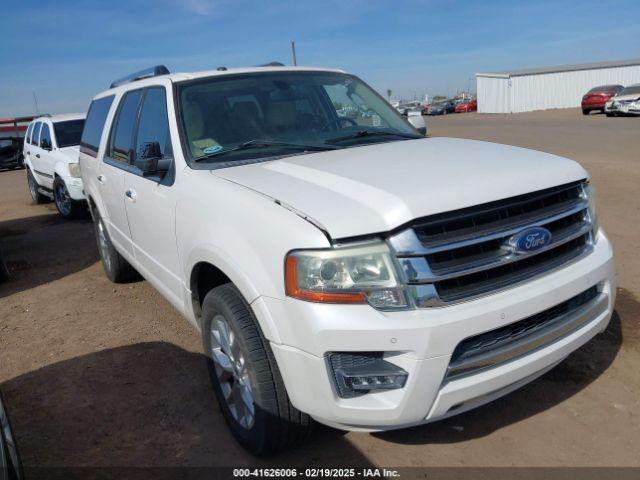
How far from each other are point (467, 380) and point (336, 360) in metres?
0.56

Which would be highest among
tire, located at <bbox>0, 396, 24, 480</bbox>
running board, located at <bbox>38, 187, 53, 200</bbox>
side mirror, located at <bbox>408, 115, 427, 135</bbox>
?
side mirror, located at <bbox>408, 115, 427, 135</bbox>

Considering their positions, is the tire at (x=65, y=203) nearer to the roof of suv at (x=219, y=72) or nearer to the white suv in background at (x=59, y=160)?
the white suv in background at (x=59, y=160)

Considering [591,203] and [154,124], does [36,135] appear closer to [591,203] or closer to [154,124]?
[154,124]

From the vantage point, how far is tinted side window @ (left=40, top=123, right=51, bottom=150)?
10438 mm

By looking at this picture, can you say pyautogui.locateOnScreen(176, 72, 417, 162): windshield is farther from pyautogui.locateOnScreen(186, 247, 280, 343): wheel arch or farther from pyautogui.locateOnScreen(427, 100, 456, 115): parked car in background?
pyautogui.locateOnScreen(427, 100, 456, 115): parked car in background

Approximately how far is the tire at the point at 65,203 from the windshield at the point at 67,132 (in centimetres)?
81

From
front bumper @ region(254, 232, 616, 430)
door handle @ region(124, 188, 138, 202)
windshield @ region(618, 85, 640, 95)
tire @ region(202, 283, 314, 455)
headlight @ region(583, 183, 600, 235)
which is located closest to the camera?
front bumper @ region(254, 232, 616, 430)

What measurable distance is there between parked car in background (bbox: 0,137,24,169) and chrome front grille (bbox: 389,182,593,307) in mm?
23307

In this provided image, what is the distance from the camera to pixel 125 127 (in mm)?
4508

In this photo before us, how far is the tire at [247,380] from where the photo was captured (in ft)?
8.18

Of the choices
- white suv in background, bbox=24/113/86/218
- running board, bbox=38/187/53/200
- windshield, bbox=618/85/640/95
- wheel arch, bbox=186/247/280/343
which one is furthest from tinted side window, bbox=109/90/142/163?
windshield, bbox=618/85/640/95

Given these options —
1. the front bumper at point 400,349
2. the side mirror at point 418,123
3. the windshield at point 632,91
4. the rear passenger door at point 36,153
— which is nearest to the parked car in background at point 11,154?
the rear passenger door at point 36,153

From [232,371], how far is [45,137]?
9.56 meters

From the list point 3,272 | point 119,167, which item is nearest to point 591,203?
point 119,167
